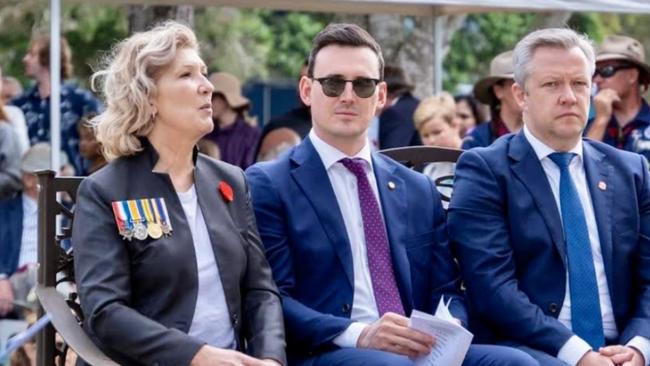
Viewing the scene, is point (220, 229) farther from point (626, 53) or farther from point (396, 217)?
point (626, 53)

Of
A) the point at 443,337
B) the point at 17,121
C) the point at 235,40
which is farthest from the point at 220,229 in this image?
the point at 235,40

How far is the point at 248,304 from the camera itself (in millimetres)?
5227

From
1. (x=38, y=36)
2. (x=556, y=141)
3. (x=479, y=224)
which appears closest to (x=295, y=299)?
(x=479, y=224)

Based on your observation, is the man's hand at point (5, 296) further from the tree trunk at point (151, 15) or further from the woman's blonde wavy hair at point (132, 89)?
the woman's blonde wavy hair at point (132, 89)

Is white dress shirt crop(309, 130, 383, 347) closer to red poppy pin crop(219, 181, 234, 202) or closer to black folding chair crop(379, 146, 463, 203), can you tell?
red poppy pin crop(219, 181, 234, 202)

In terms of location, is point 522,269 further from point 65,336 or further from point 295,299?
point 65,336

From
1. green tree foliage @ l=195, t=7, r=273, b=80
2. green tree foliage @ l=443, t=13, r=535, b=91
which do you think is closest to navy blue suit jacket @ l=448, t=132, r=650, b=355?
green tree foliage @ l=195, t=7, r=273, b=80

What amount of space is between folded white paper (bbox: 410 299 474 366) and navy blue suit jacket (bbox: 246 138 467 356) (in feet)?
0.94

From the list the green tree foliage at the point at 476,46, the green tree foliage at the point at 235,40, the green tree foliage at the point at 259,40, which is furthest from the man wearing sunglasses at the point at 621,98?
the green tree foliage at the point at 476,46

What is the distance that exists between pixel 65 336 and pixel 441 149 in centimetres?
206

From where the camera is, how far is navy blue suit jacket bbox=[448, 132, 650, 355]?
18.1ft

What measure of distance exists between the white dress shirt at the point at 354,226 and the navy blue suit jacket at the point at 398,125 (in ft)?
16.5

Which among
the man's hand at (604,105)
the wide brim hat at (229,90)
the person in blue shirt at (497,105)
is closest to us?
the man's hand at (604,105)

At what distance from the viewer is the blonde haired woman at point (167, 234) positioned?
490 cm
